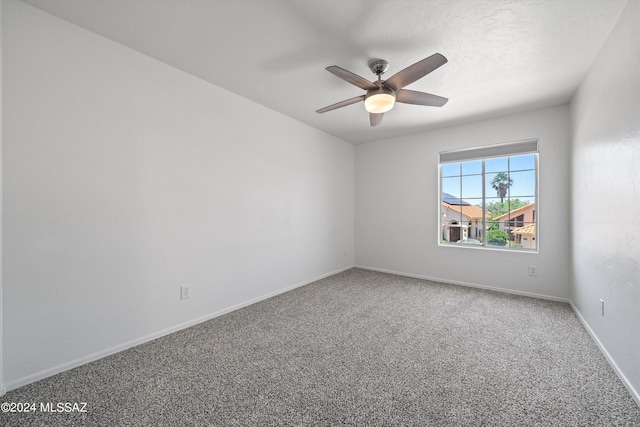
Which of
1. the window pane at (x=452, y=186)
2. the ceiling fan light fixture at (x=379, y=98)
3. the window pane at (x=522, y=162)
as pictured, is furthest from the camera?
the window pane at (x=452, y=186)

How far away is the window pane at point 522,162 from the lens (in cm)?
342

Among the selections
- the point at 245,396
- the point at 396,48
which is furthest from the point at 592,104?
the point at 245,396

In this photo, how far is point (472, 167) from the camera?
3906 millimetres

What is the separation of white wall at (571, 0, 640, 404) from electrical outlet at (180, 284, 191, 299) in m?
3.29

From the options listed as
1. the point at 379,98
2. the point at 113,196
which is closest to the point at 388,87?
the point at 379,98

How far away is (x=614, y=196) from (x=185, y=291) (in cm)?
355

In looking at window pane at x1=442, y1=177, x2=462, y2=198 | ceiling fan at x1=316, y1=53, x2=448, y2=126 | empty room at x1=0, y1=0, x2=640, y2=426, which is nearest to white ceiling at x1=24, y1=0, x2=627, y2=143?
empty room at x1=0, y1=0, x2=640, y2=426

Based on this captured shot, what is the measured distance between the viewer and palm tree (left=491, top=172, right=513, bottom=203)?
3.63 m

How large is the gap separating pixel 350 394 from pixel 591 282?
7.89ft

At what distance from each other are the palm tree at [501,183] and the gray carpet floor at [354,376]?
5.44 ft

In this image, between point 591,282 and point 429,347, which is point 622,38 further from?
point 429,347

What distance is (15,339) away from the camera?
162 centimetres

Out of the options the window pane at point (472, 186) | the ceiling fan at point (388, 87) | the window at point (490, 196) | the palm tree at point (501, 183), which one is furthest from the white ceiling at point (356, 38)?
the window pane at point (472, 186)

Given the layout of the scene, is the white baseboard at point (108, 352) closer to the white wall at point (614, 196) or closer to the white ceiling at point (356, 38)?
the white ceiling at point (356, 38)
